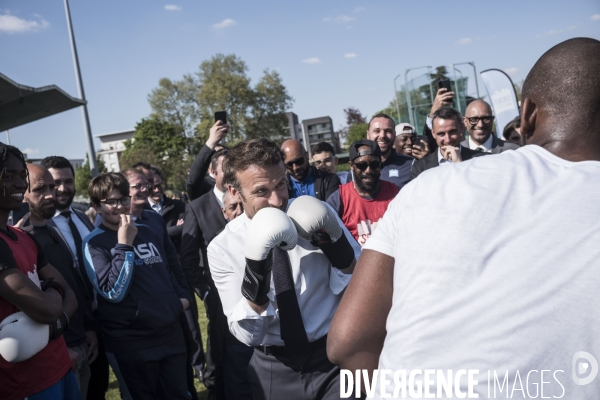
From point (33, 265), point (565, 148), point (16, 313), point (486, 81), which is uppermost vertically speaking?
point (486, 81)

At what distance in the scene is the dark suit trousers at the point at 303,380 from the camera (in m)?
2.49

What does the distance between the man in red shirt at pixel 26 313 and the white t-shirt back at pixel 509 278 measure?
2.18 metres

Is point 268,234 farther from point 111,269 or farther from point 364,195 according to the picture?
point 364,195

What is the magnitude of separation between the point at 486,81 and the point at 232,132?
3810cm

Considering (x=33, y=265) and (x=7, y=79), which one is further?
(x=7, y=79)

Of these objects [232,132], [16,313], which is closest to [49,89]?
[16,313]

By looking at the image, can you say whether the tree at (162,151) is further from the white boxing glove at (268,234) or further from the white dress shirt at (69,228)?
the white boxing glove at (268,234)

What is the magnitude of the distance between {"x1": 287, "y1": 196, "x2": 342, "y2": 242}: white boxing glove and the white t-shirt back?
1105mm

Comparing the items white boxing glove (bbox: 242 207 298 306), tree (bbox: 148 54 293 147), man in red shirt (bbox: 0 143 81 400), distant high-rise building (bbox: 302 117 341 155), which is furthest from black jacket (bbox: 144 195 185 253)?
distant high-rise building (bbox: 302 117 341 155)

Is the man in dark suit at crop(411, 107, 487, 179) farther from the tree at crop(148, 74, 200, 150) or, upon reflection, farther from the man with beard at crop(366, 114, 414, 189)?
the tree at crop(148, 74, 200, 150)

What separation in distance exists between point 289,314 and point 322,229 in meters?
0.45

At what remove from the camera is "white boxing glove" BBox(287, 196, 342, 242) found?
2361mm

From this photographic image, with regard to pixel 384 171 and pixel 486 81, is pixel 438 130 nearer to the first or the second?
pixel 384 171

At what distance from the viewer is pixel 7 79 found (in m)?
14.7
